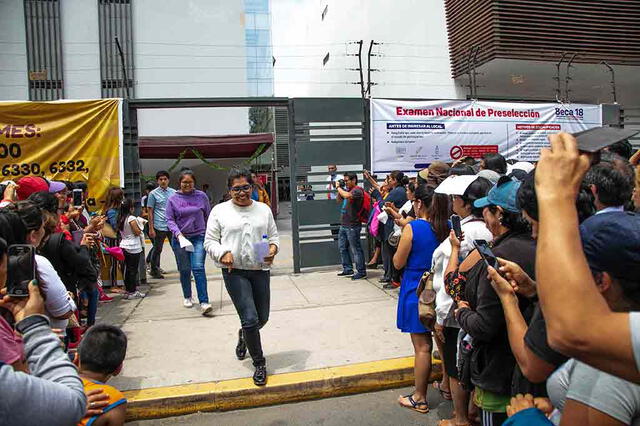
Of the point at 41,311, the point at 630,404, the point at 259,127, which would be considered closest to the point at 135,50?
the point at 259,127

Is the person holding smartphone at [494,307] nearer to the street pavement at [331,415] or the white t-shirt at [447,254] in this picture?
the white t-shirt at [447,254]

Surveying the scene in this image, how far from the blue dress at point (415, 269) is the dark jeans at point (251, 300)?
1.20 m

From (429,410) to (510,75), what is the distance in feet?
37.1

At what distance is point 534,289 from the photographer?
206cm

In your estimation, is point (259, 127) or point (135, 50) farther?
point (259, 127)

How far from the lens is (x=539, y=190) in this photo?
112 cm

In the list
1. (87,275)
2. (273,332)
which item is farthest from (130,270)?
(87,275)

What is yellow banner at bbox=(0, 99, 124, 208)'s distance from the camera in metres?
6.91

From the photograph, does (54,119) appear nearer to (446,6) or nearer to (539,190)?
(539,190)

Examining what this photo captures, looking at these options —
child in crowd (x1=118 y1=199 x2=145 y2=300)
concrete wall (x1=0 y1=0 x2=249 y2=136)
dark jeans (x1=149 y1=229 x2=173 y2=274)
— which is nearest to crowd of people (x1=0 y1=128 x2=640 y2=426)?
child in crowd (x1=118 y1=199 x2=145 y2=300)

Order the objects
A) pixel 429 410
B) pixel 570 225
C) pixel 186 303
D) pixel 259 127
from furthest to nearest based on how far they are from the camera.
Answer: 1. pixel 259 127
2. pixel 186 303
3. pixel 429 410
4. pixel 570 225

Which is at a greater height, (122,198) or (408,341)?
(122,198)

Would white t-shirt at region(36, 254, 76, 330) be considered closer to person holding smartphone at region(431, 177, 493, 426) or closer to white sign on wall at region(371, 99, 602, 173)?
person holding smartphone at region(431, 177, 493, 426)

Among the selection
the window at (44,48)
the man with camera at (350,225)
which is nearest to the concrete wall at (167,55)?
the window at (44,48)
